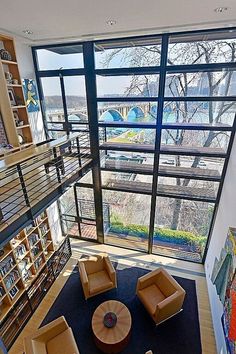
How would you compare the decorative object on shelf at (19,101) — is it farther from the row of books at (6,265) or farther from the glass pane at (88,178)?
the row of books at (6,265)

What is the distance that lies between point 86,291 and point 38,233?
1644 mm

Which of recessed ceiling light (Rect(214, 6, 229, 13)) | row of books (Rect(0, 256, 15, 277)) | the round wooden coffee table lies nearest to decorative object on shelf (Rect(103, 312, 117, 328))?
the round wooden coffee table

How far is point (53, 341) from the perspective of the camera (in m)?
3.35

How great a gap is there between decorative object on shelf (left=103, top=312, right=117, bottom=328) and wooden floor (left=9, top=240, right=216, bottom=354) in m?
1.40

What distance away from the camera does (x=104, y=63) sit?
416 centimetres

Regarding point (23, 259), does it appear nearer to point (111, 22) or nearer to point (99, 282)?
point (99, 282)

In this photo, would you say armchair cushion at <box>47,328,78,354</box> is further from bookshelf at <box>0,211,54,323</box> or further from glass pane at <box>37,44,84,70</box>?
glass pane at <box>37,44,84,70</box>

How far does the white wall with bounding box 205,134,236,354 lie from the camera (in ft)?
11.4

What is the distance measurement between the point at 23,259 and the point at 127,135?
3.50 metres

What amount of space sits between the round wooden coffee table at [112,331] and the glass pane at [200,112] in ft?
12.6

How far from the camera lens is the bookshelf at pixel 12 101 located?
365 cm

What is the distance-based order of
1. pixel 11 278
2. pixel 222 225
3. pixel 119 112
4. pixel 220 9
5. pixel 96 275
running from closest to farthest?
1. pixel 220 9
2. pixel 11 278
3. pixel 222 225
4. pixel 119 112
5. pixel 96 275

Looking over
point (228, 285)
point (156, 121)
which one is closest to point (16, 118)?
point (156, 121)

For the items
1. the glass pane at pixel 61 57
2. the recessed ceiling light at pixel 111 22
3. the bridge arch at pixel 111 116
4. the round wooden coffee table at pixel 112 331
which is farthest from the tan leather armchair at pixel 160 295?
the glass pane at pixel 61 57
